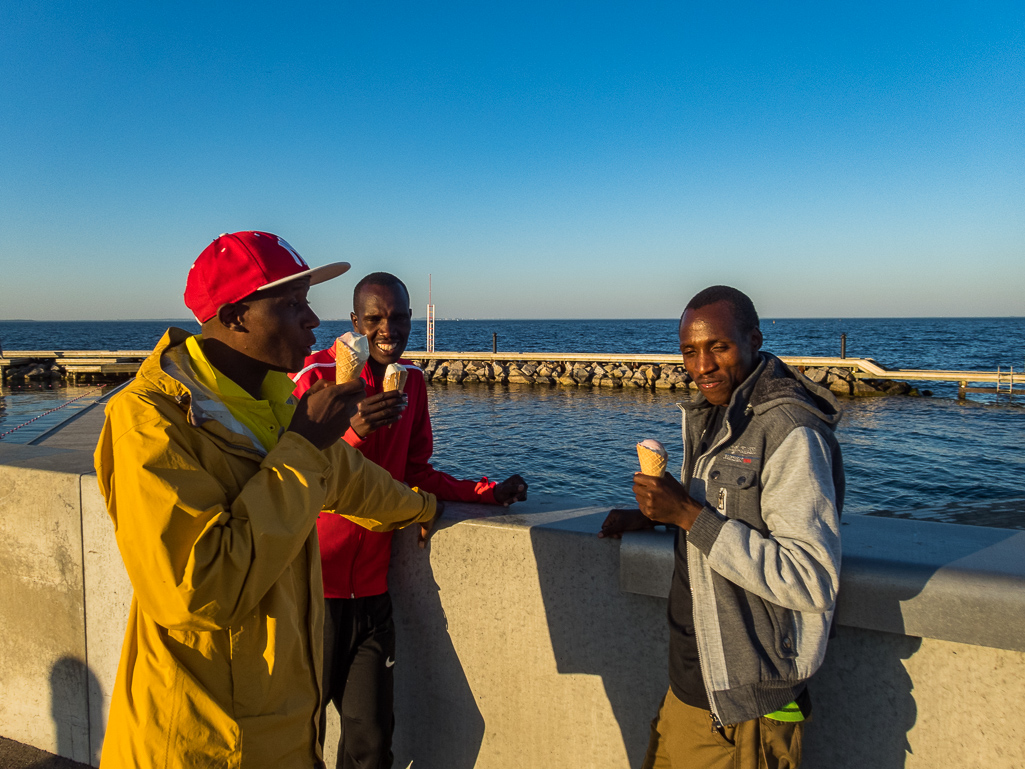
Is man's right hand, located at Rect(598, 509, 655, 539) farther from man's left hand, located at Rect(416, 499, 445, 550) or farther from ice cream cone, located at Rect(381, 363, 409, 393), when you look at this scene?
ice cream cone, located at Rect(381, 363, 409, 393)

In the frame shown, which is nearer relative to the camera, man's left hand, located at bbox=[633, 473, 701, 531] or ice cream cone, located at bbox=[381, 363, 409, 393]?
man's left hand, located at bbox=[633, 473, 701, 531]

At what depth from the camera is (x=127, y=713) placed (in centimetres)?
156

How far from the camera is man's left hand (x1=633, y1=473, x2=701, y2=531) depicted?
71.2 inches

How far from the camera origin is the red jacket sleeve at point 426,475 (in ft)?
9.16

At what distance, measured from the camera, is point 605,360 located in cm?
3494

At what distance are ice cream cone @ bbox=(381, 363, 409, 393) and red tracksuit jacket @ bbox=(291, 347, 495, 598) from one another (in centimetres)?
7

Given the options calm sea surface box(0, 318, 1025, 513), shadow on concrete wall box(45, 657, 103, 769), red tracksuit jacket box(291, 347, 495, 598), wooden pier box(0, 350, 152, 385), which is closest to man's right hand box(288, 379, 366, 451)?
red tracksuit jacket box(291, 347, 495, 598)

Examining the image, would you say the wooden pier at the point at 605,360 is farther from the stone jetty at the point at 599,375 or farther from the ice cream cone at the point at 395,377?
the ice cream cone at the point at 395,377

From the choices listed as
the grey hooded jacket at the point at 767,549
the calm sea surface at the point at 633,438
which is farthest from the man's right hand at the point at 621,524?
the calm sea surface at the point at 633,438

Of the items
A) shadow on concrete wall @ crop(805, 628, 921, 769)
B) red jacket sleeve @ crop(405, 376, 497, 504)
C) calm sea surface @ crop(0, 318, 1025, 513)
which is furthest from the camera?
calm sea surface @ crop(0, 318, 1025, 513)

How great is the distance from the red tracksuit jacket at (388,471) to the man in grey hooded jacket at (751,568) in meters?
1.09

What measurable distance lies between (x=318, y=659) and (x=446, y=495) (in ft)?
3.69

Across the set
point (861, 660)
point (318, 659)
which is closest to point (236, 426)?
point (318, 659)

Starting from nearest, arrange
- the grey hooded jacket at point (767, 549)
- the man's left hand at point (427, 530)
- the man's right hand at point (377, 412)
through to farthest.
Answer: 1. the grey hooded jacket at point (767, 549)
2. the man's right hand at point (377, 412)
3. the man's left hand at point (427, 530)
